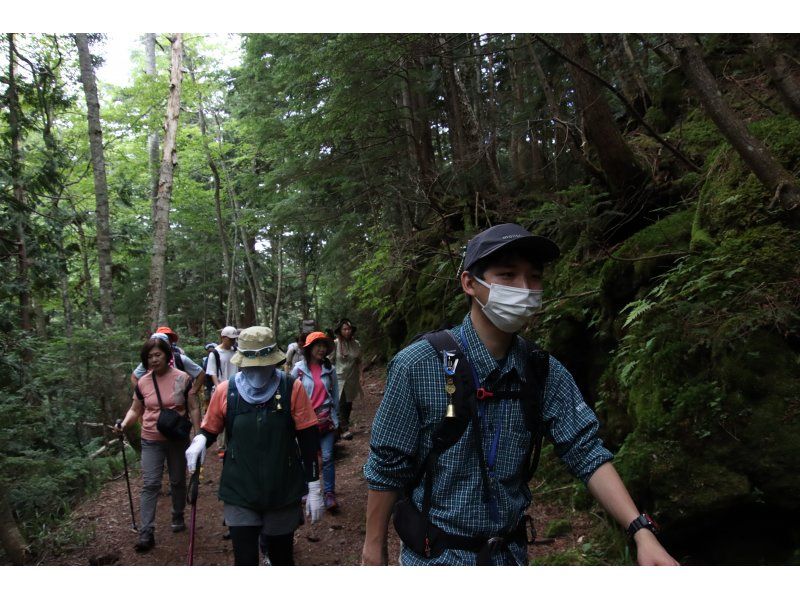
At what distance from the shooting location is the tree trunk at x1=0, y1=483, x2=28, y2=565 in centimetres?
604

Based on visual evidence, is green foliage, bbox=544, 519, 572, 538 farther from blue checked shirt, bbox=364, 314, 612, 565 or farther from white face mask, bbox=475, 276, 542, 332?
white face mask, bbox=475, 276, 542, 332

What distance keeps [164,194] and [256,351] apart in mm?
10366

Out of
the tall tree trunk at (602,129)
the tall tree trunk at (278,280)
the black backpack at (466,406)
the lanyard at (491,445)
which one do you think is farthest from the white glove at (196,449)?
the tall tree trunk at (278,280)

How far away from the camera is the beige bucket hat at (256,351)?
4145 millimetres

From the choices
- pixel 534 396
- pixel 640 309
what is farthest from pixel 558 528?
pixel 534 396

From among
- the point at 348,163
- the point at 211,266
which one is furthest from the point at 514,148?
the point at 211,266

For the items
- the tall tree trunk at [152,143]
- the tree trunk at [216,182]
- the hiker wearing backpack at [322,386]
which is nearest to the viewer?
the hiker wearing backpack at [322,386]

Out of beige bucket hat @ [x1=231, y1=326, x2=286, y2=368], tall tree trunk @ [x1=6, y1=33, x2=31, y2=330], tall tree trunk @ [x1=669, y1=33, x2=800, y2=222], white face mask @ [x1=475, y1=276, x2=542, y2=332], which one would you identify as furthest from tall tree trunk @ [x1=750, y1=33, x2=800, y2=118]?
tall tree trunk @ [x1=6, y1=33, x2=31, y2=330]

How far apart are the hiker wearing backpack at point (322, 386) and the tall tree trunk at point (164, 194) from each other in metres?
7.11

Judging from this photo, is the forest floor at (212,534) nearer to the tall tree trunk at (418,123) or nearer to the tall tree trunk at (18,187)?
the tall tree trunk at (18,187)

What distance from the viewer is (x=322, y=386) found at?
6809 mm

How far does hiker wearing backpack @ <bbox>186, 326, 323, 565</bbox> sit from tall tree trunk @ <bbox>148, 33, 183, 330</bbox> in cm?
935

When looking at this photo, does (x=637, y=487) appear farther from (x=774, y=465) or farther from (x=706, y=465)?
(x=774, y=465)

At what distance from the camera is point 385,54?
909 centimetres
